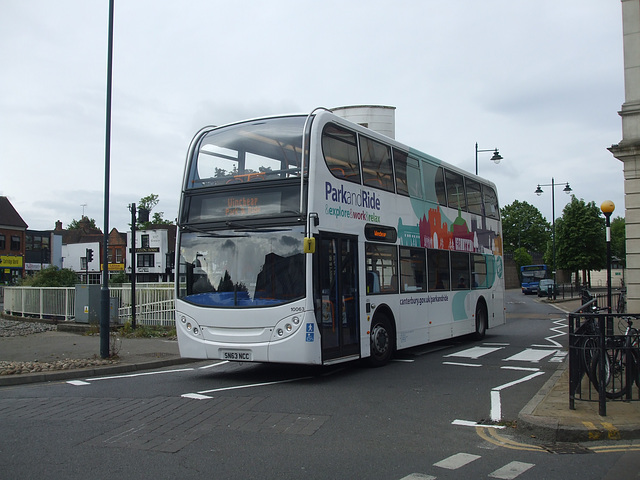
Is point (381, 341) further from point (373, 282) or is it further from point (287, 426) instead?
point (287, 426)

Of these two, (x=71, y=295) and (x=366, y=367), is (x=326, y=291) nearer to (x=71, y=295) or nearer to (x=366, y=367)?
(x=366, y=367)

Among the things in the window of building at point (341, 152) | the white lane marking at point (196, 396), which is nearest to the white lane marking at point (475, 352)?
the window of building at point (341, 152)

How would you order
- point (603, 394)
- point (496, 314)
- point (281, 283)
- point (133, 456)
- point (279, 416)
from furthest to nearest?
point (496, 314) → point (281, 283) → point (279, 416) → point (603, 394) → point (133, 456)

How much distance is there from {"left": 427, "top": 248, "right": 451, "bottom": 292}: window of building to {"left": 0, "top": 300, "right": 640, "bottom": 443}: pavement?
3411mm

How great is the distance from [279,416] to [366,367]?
450 centimetres

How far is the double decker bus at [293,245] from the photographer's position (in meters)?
9.90

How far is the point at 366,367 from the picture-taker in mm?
11820

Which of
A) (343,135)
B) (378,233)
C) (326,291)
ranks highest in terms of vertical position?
(343,135)

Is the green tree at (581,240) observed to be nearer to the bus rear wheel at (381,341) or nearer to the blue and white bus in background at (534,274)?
the blue and white bus in background at (534,274)

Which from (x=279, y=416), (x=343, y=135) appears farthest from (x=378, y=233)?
(x=279, y=416)

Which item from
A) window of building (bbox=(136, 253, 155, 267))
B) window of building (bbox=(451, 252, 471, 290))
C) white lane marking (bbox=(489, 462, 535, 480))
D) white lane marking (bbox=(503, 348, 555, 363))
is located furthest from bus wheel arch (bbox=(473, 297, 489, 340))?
window of building (bbox=(136, 253, 155, 267))

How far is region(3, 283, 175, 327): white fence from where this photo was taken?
20.3 metres

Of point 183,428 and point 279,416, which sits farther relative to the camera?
point 279,416

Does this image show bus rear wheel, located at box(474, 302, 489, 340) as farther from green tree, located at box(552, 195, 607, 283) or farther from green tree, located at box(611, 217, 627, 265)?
green tree, located at box(611, 217, 627, 265)
